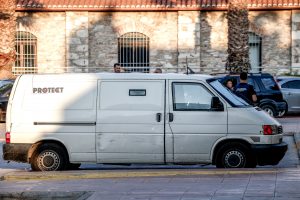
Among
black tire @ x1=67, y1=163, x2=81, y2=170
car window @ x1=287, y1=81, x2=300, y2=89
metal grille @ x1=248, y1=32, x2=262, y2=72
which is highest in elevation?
metal grille @ x1=248, y1=32, x2=262, y2=72

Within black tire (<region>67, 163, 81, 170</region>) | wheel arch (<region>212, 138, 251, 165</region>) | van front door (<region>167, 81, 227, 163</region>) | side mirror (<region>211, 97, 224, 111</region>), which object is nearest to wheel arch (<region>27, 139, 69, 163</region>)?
black tire (<region>67, 163, 81, 170</region>)

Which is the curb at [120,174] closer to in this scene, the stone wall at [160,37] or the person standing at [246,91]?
the person standing at [246,91]

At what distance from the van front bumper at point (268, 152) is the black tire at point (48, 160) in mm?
3556

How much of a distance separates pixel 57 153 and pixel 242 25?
23.6m

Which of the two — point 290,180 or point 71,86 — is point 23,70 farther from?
point 290,180

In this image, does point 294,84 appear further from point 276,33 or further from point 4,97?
point 4,97

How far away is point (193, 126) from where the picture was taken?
1628cm

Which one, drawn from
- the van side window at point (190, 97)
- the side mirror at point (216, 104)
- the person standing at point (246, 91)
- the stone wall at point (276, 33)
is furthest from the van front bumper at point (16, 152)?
the stone wall at point (276, 33)

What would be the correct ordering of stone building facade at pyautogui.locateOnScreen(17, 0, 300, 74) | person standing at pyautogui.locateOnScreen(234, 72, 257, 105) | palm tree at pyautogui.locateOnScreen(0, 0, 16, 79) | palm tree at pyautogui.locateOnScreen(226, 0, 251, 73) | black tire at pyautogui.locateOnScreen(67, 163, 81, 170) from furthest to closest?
stone building facade at pyautogui.locateOnScreen(17, 0, 300, 74), palm tree at pyautogui.locateOnScreen(226, 0, 251, 73), palm tree at pyautogui.locateOnScreen(0, 0, 16, 79), person standing at pyautogui.locateOnScreen(234, 72, 257, 105), black tire at pyautogui.locateOnScreen(67, 163, 81, 170)

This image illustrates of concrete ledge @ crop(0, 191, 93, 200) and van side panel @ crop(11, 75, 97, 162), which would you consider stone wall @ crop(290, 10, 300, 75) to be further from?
concrete ledge @ crop(0, 191, 93, 200)

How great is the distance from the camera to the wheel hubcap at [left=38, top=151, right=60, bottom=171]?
1667 cm

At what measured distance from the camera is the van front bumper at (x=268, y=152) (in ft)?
53.6

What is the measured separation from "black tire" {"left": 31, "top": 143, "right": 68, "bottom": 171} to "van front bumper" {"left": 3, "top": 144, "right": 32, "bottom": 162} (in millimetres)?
187

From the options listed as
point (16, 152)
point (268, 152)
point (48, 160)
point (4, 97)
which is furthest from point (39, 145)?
Result: point (4, 97)
